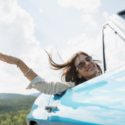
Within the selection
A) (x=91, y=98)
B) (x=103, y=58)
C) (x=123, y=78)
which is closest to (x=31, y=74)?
(x=103, y=58)

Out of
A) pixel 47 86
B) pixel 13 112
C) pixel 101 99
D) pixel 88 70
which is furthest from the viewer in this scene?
pixel 13 112

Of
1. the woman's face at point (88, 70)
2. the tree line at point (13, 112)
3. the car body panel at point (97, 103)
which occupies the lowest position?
the car body panel at point (97, 103)

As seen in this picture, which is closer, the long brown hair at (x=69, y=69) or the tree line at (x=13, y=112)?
the long brown hair at (x=69, y=69)

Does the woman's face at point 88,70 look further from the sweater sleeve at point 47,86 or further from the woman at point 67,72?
the sweater sleeve at point 47,86

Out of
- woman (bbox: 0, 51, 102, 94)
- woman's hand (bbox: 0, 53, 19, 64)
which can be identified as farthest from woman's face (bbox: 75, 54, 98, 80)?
woman's hand (bbox: 0, 53, 19, 64)

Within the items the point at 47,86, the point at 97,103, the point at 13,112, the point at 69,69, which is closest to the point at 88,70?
the point at 69,69

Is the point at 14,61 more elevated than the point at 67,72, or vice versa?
the point at 67,72

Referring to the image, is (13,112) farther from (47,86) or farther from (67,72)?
(47,86)

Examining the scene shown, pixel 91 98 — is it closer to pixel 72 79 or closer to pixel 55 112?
pixel 55 112

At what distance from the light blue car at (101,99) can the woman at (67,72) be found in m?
0.13

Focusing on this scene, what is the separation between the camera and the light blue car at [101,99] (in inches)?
43.1

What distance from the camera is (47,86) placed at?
2.05 metres

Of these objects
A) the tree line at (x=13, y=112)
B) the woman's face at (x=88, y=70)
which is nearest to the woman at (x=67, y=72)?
the woman's face at (x=88, y=70)

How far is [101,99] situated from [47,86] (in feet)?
3.07
